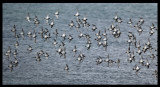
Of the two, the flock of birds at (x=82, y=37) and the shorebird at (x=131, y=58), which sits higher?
the flock of birds at (x=82, y=37)

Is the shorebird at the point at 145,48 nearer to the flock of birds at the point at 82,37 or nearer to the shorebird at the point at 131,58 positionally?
the flock of birds at the point at 82,37

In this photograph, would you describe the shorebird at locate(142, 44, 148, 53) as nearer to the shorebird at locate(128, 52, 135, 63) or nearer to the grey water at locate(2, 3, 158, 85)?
the grey water at locate(2, 3, 158, 85)

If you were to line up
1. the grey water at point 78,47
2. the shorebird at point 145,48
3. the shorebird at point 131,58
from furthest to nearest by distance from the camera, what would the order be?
the shorebird at point 145,48 → the shorebird at point 131,58 → the grey water at point 78,47

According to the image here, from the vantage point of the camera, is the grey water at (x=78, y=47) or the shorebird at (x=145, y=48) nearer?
the grey water at (x=78, y=47)

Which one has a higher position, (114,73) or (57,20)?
(57,20)

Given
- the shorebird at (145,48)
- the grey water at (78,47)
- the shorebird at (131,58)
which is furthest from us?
the shorebird at (145,48)

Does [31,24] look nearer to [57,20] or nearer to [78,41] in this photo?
[57,20]

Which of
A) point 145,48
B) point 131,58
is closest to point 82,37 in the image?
point 131,58

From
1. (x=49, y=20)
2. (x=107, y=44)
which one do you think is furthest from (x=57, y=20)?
(x=107, y=44)

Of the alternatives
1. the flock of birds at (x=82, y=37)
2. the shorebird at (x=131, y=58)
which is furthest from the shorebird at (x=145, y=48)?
the shorebird at (x=131, y=58)
